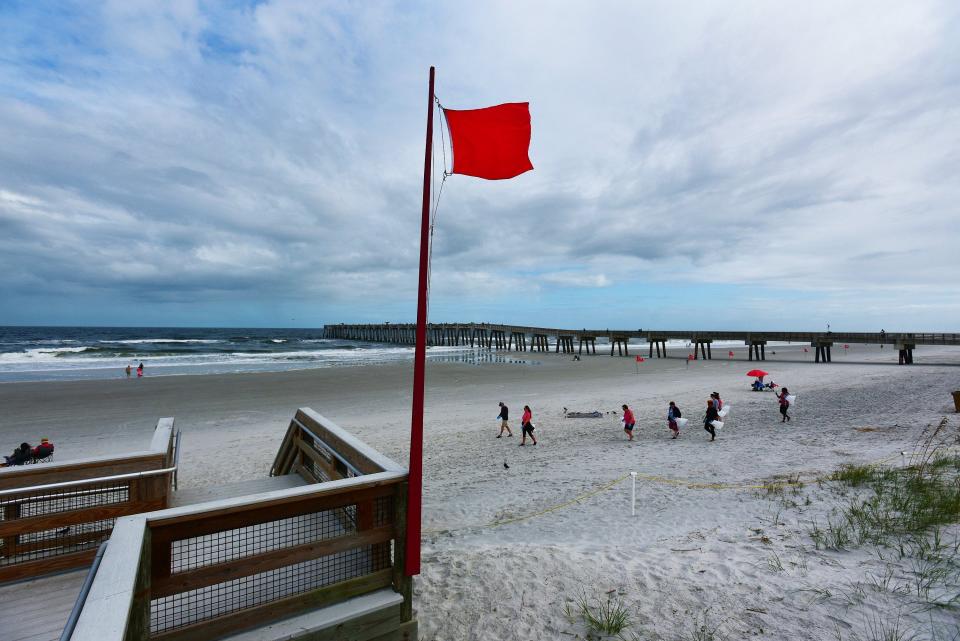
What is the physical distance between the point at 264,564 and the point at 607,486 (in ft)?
22.1

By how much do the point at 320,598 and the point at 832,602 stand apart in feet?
14.2

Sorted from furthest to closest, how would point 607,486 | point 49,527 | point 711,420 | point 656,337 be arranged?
point 656,337 < point 711,420 < point 607,486 < point 49,527

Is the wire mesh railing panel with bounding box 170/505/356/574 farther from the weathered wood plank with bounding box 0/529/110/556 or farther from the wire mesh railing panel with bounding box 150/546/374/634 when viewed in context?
the weathered wood plank with bounding box 0/529/110/556

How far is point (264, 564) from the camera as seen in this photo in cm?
325

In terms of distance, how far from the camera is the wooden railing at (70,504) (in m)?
3.99

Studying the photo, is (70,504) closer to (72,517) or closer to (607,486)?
(72,517)

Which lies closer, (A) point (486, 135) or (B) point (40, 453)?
(A) point (486, 135)

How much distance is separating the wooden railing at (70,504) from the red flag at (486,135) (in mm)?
4203

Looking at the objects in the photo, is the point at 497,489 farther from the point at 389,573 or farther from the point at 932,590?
the point at 932,590

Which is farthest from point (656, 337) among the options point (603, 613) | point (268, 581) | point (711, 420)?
point (268, 581)

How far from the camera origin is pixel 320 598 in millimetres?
3441

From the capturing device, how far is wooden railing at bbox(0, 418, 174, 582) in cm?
399

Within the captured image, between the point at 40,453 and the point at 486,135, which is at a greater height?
the point at 486,135

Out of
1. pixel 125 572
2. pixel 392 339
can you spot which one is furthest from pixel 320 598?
pixel 392 339
